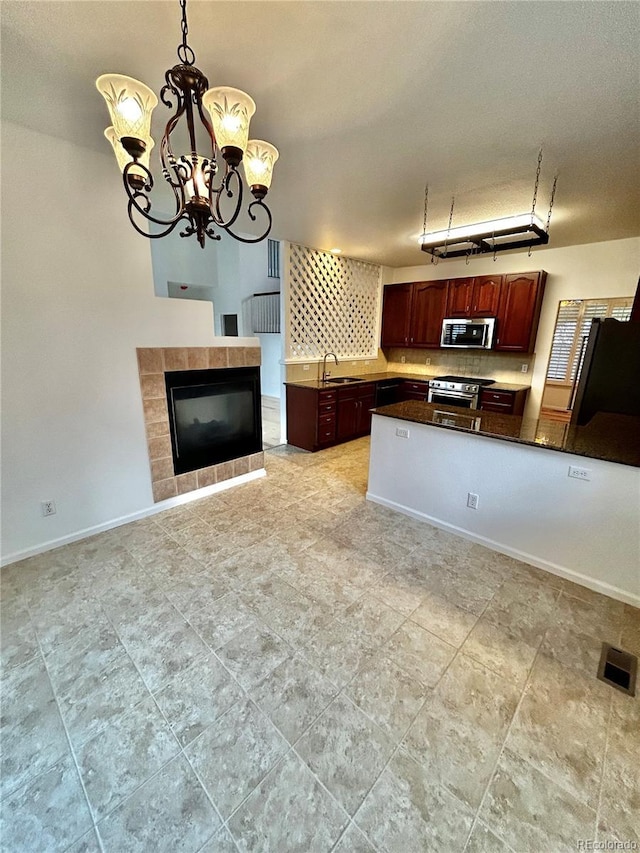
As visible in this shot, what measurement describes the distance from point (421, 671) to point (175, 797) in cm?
105

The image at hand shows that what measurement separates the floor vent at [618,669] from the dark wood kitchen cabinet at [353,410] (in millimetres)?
3225

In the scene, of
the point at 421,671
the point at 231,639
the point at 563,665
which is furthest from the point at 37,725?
the point at 563,665

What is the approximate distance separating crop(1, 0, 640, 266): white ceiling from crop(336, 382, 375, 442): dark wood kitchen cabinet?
253cm

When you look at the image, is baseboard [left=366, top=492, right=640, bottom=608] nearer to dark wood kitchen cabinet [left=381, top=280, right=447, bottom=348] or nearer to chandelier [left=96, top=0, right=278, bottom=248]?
chandelier [left=96, top=0, right=278, bottom=248]

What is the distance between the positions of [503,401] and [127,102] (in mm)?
4526

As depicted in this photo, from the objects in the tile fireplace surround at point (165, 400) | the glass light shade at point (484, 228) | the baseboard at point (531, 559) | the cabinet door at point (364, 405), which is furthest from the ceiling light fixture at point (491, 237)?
the cabinet door at point (364, 405)

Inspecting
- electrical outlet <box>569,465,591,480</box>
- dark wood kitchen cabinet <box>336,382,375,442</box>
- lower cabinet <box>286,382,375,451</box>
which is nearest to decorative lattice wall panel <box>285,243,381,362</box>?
lower cabinet <box>286,382,375,451</box>

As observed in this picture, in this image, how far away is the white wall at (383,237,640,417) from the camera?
3846 millimetres

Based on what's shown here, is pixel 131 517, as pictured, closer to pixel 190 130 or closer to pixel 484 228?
pixel 190 130

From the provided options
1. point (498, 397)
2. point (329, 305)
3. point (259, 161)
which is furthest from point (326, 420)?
point (259, 161)

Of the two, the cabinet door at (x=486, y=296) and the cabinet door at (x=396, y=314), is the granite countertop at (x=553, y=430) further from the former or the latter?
the cabinet door at (x=396, y=314)

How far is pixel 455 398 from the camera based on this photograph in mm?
4711

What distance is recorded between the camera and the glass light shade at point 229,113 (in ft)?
4.09

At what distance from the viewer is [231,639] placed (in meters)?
1.72
